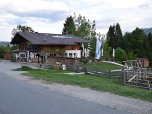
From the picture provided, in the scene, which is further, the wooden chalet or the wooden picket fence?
the wooden chalet

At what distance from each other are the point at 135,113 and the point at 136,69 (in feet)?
33.1

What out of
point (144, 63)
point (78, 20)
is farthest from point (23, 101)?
point (78, 20)

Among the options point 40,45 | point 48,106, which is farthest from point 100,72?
point 40,45

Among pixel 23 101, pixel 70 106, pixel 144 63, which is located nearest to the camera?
pixel 70 106

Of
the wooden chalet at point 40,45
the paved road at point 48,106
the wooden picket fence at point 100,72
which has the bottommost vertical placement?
the paved road at point 48,106

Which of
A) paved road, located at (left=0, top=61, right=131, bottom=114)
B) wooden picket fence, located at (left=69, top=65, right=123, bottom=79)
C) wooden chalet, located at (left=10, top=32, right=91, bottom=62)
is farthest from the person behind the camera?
wooden chalet, located at (left=10, top=32, right=91, bottom=62)

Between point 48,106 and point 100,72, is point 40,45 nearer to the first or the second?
point 100,72

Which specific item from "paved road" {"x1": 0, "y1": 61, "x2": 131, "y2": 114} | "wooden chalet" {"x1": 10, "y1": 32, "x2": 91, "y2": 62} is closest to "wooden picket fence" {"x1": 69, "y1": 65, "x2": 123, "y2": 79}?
"paved road" {"x1": 0, "y1": 61, "x2": 131, "y2": 114}

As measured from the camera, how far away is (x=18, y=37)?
→ 46594 mm

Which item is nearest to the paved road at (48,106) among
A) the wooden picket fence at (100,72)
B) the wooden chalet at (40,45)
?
the wooden picket fence at (100,72)

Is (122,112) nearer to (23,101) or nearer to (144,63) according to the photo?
(23,101)

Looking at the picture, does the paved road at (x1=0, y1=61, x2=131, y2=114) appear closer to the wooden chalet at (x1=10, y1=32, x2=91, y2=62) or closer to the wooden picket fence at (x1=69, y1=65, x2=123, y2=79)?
the wooden picket fence at (x1=69, y1=65, x2=123, y2=79)

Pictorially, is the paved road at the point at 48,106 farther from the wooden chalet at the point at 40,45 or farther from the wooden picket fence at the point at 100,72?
the wooden chalet at the point at 40,45

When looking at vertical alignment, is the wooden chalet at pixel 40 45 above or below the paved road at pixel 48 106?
above
